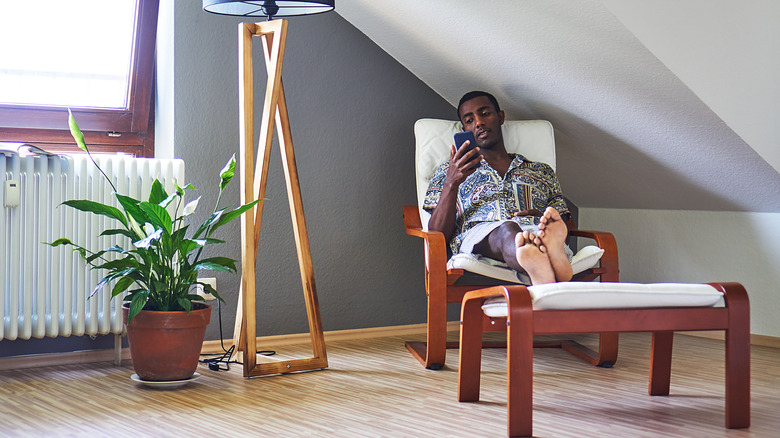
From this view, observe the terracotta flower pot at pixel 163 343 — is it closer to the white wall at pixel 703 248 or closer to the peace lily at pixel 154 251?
the peace lily at pixel 154 251

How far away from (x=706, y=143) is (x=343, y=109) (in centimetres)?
156

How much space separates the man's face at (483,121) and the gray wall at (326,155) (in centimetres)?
46

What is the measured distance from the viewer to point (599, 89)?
3070 mm

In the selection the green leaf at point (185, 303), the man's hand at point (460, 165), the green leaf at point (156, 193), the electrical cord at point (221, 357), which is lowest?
the electrical cord at point (221, 357)

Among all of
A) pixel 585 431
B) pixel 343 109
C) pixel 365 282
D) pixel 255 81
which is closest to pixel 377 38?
pixel 343 109

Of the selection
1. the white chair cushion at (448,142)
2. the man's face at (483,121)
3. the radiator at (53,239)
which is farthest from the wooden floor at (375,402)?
the man's face at (483,121)

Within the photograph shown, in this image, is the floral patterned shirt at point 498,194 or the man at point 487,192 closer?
the man at point 487,192

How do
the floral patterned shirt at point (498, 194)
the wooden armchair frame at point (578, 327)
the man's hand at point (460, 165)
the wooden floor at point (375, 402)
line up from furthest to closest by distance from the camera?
the floral patterned shirt at point (498, 194) → the man's hand at point (460, 165) → the wooden floor at point (375, 402) → the wooden armchair frame at point (578, 327)

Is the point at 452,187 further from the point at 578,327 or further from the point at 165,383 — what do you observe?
the point at 165,383

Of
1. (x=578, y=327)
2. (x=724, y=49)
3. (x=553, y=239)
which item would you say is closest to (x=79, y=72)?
(x=553, y=239)

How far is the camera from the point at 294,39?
11.3ft

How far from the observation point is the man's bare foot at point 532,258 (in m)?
2.46

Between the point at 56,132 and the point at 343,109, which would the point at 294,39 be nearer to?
the point at 343,109

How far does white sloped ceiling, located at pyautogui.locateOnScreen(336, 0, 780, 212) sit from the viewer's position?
9.00ft
